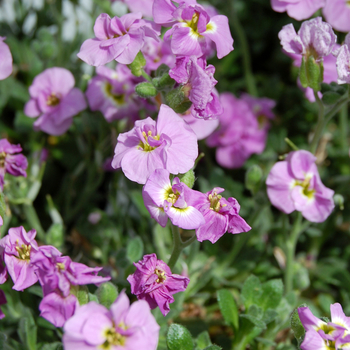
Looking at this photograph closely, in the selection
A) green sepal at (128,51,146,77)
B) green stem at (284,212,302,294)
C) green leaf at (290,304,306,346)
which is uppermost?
green sepal at (128,51,146,77)

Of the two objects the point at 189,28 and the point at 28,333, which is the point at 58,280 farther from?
the point at 189,28

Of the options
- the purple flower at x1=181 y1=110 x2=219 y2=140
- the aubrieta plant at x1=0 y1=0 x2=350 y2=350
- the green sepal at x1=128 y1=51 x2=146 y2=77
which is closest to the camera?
the aubrieta plant at x1=0 y1=0 x2=350 y2=350

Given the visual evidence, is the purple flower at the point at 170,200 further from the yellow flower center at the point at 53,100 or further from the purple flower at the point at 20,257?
the yellow flower center at the point at 53,100

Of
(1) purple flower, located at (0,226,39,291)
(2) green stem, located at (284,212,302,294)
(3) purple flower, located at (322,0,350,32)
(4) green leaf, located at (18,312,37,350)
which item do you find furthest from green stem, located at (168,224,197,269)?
(3) purple flower, located at (322,0,350,32)

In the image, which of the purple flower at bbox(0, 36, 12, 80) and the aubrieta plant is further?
the purple flower at bbox(0, 36, 12, 80)

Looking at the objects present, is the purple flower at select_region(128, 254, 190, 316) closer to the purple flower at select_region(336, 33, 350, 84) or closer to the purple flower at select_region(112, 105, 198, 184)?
the purple flower at select_region(112, 105, 198, 184)

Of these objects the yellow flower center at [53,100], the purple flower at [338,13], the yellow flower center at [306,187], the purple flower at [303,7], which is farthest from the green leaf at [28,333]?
the purple flower at [338,13]
